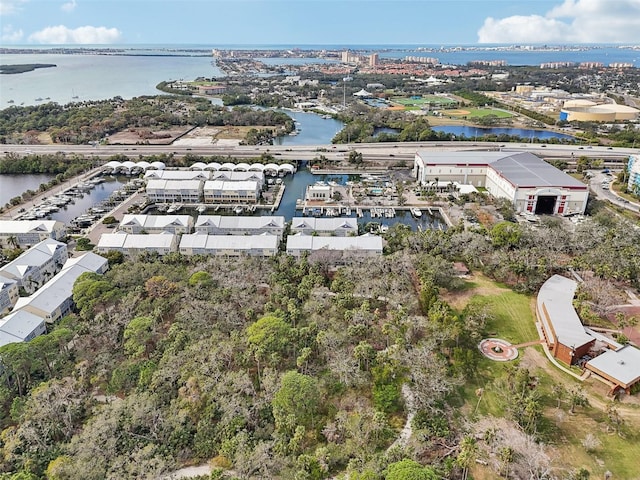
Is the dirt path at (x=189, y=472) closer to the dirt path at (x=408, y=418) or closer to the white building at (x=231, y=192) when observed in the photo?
the dirt path at (x=408, y=418)

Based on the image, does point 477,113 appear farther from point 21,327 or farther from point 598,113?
point 21,327

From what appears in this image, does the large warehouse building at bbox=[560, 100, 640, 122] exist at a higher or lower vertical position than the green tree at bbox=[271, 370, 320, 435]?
higher

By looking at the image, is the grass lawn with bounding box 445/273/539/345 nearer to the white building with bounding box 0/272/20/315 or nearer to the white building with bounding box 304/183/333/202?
the white building with bounding box 304/183/333/202

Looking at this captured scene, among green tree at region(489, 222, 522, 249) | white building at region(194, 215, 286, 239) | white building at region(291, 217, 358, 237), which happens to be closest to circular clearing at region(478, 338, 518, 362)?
green tree at region(489, 222, 522, 249)

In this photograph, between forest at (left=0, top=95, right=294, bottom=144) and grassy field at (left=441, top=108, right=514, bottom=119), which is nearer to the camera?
forest at (left=0, top=95, right=294, bottom=144)

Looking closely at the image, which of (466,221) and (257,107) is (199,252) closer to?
(466,221)

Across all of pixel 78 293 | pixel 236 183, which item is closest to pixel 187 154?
pixel 236 183
